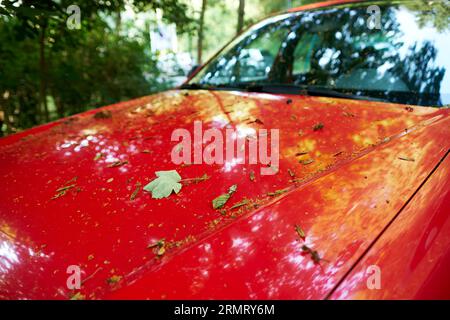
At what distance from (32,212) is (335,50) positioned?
2060 mm

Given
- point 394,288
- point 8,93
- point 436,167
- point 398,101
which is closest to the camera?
point 394,288

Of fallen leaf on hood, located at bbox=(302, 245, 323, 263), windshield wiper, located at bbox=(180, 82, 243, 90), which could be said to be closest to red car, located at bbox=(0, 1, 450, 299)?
fallen leaf on hood, located at bbox=(302, 245, 323, 263)

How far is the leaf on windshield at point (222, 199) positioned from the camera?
1.12m

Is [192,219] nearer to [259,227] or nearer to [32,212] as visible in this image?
[259,227]

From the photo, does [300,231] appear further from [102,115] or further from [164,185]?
[102,115]

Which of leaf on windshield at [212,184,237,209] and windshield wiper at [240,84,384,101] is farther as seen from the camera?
windshield wiper at [240,84,384,101]

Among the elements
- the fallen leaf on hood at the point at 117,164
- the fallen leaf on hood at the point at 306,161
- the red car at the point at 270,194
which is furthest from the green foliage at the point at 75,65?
the fallen leaf on hood at the point at 306,161

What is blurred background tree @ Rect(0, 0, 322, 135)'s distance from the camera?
3562mm

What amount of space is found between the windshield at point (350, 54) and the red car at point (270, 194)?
1 cm

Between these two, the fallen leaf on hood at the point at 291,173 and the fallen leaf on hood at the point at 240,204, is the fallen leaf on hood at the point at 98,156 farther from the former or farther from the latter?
the fallen leaf on hood at the point at 291,173

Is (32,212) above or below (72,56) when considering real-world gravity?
below

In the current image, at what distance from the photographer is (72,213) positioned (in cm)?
114

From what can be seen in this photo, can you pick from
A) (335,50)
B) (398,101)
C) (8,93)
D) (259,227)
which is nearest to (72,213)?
(259,227)

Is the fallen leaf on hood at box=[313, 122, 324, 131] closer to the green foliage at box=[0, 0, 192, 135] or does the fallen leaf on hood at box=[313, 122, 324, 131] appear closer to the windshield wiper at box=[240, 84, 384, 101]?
the windshield wiper at box=[240, 84, 384, 101]
